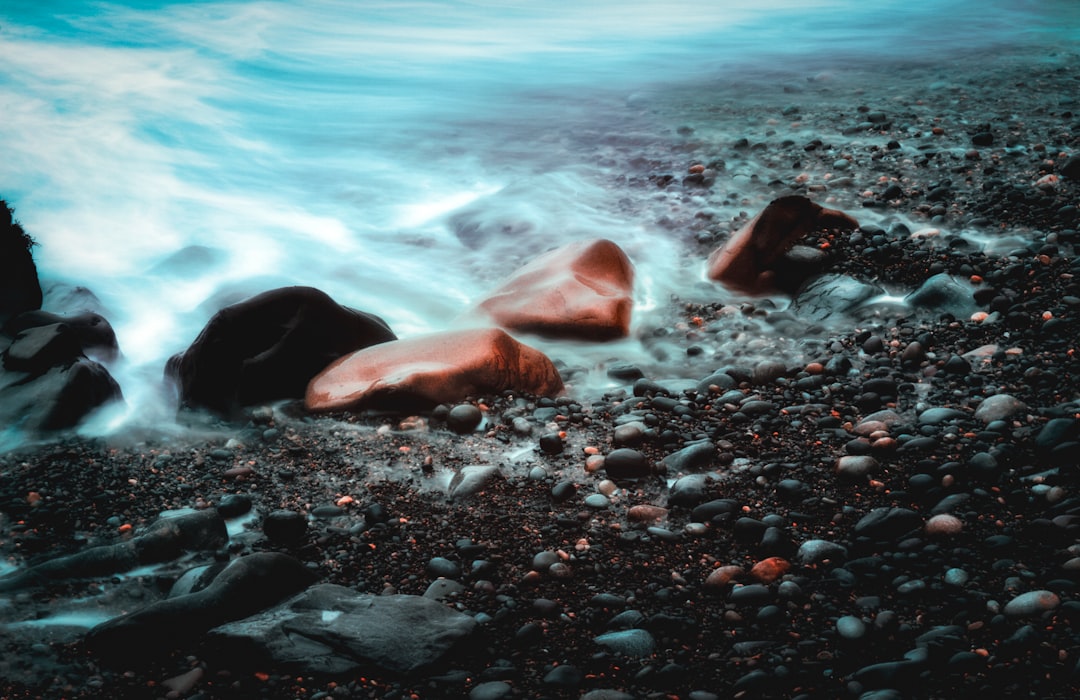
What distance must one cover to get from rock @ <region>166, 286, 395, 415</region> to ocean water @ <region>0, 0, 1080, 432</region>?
25 cm

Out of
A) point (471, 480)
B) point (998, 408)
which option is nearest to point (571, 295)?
point (471, 480)

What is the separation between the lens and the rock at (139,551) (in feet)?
8.40

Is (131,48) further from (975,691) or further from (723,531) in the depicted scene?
(975,691)

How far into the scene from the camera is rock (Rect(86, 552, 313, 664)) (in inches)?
86.9

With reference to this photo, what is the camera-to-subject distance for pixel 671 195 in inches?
242

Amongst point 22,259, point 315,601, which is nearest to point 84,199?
point 22,259

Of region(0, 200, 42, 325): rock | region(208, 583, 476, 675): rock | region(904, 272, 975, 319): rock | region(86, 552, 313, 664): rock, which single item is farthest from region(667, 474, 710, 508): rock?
region(0, 200, 42, 325): rock

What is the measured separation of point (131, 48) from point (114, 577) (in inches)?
435

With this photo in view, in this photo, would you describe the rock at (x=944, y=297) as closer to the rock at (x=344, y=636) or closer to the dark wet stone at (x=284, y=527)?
the rock at (x=344, y=636)

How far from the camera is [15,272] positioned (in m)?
4.62

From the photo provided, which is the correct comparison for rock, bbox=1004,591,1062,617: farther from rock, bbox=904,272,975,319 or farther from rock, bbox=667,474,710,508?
rock, bbox=904,272,975,319

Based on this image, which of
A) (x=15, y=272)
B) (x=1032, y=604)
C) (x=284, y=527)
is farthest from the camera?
(x=15, y=272)

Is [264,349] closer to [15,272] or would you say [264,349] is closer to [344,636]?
[15,272]

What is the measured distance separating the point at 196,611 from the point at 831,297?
3.28 m
